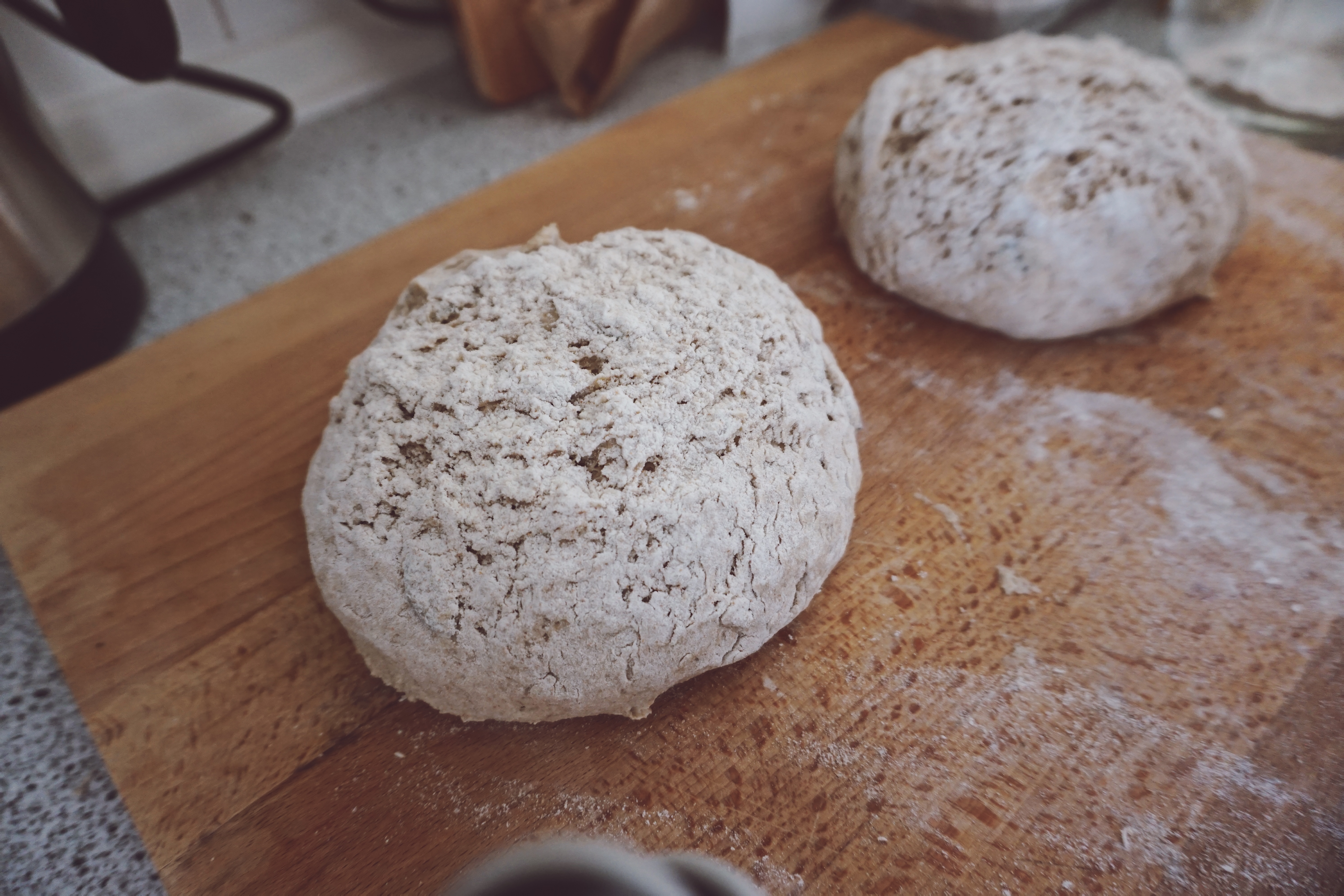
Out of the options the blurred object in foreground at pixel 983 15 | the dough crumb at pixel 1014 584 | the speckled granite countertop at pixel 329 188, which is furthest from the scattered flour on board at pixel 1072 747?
the blurred object in foreground at pixel 983 15

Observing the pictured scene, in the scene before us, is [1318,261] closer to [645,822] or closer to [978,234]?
[978,234]

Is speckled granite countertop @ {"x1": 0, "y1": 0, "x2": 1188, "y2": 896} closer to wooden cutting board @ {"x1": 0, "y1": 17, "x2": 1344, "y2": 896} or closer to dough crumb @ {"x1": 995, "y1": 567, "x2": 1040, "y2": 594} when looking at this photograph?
wooden cutting board @ {"x1": 0, "y1": 17, "x2": 1344, "y2": 896}

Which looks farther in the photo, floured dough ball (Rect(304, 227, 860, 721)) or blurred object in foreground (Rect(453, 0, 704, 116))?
blurred object in foreground (Rect(453, 0, 704, 116))

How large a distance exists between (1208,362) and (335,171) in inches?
56.6

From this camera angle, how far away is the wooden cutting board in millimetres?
698

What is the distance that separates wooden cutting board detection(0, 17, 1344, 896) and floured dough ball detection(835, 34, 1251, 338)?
8 cm

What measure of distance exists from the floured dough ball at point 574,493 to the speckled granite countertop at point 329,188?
431 mm

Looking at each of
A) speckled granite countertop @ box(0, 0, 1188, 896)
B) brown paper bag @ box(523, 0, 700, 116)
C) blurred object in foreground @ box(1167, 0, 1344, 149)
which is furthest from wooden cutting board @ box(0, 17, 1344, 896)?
brown paper bag @ box(523, 0, 700, 116)

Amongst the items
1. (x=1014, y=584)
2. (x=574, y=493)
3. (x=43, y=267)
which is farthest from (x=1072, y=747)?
(x=43, y=267)

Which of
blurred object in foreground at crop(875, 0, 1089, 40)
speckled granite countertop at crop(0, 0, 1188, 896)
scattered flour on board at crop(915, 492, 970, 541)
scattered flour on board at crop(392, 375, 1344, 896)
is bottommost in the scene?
scattered flour on board at crop(392, 375, 1344, 896)

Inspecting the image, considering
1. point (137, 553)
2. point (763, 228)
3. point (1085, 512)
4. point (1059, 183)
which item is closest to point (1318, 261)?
point (1059, 183)

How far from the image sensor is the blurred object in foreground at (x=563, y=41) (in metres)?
1.37

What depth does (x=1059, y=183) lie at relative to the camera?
0.95m

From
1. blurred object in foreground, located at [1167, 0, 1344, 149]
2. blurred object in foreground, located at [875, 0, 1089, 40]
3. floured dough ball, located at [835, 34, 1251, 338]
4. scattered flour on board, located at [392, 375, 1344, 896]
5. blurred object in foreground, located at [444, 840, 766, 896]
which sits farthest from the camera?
blurred object in foreground, located at [875, 0, 1089, 40]
